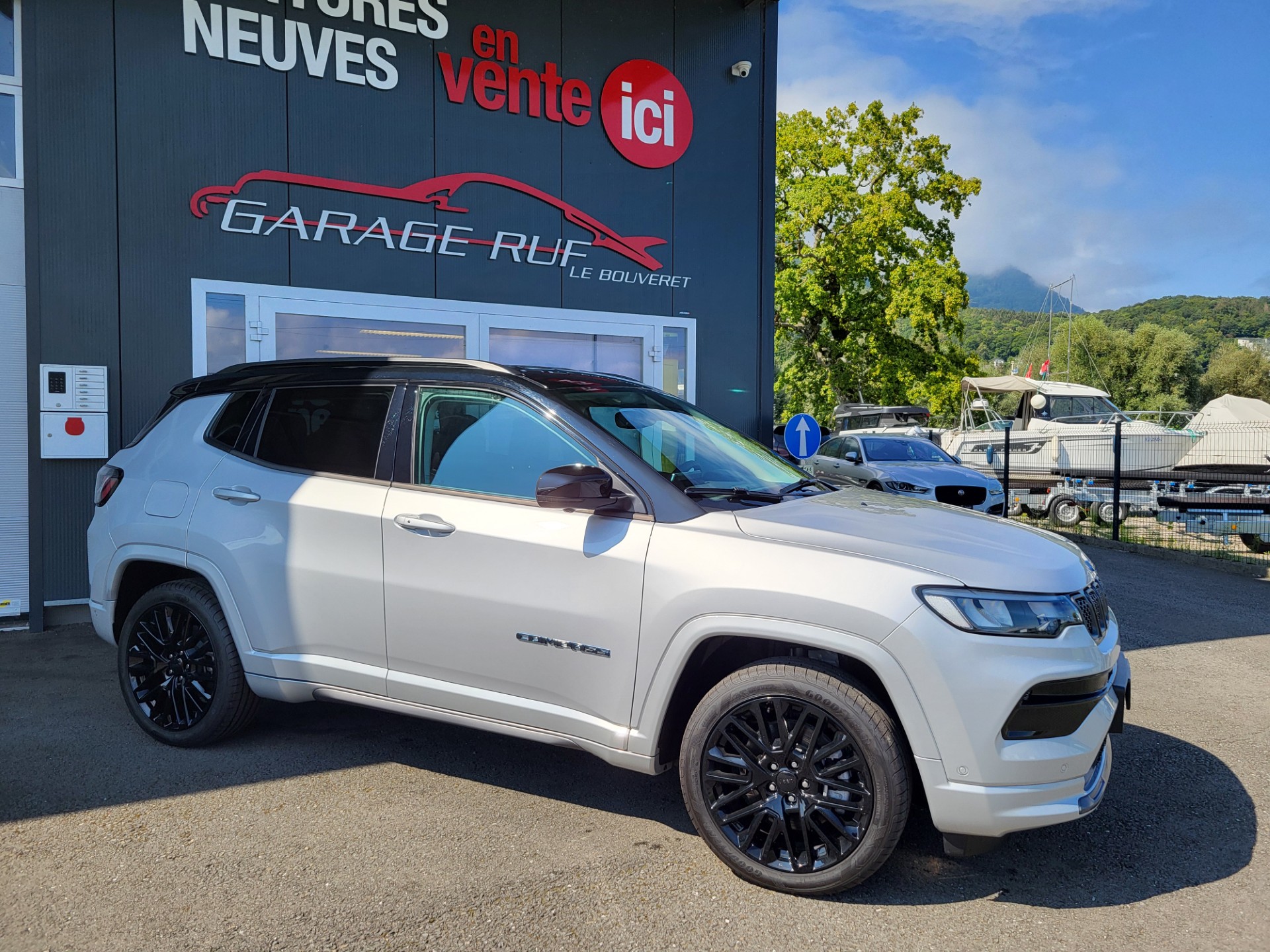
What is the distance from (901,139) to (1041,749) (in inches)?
1287

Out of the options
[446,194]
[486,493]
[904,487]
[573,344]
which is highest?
[446,194]

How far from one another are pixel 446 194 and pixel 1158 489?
39.0 feet

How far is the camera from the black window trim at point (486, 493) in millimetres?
3338

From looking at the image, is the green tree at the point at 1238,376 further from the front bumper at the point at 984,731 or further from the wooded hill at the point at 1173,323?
the front bumper at the point at 984,731

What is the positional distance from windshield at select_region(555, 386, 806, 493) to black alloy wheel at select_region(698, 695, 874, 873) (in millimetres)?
921

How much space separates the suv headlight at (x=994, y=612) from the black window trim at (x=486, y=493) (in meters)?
1.02

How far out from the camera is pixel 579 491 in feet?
10.6

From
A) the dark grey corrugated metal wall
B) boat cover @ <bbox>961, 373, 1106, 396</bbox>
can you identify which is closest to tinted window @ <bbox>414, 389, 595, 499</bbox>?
the dark grey corrugated metal wall

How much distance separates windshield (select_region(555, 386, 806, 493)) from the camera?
142 inches

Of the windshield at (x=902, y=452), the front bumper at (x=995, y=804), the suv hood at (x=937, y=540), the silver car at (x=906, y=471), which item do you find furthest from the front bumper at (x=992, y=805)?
the windshield at (x=902, y=452)

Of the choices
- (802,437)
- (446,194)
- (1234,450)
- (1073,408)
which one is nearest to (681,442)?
(446,194)

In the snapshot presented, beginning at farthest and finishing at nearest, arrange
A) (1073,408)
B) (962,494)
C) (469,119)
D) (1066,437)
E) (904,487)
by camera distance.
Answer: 1. (1073,408)
2. (1066,437)
3. (904,487)
4. (962,494)
5. (469,119)

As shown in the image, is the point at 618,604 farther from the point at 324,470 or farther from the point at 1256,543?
the point at 1256,543

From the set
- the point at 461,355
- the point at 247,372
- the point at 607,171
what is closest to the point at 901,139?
the point at 607,171
